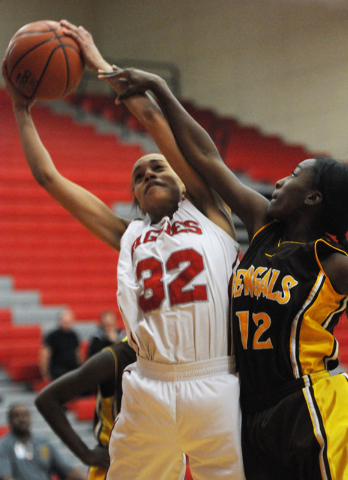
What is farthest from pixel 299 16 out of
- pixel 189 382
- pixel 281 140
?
pixel 189 382

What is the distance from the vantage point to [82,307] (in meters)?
7.55

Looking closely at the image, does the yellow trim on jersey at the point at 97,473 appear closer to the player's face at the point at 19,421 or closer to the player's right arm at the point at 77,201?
the player's right arm at the point at 77,201

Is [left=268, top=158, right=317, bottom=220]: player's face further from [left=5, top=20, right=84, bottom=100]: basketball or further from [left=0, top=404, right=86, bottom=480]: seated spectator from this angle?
[left=0, top=404, right=86, bottom=480]: seated spectator

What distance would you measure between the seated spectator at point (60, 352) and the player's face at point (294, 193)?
433 cm

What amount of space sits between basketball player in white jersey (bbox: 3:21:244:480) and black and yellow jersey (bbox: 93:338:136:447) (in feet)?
1.27

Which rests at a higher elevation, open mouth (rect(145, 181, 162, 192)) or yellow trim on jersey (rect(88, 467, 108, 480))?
open mouth (rect(145, 181, 162, 192))

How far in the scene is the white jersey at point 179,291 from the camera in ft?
7.40

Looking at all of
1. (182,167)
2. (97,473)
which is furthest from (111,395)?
(182,167)

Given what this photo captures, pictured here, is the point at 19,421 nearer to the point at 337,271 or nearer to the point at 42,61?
the point at 42,61

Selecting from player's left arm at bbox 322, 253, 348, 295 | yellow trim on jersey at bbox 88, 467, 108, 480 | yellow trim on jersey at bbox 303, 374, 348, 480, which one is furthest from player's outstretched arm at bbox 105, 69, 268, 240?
yellow trim on jersey at bbox 88, 467, 108, 480

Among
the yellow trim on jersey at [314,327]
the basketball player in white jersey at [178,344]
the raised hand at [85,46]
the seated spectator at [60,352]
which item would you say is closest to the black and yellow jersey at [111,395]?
the basketball player in white jersey at [178,344]

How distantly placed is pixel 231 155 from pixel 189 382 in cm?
856

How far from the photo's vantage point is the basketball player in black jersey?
200 centimetres

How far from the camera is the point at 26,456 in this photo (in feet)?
14.4
